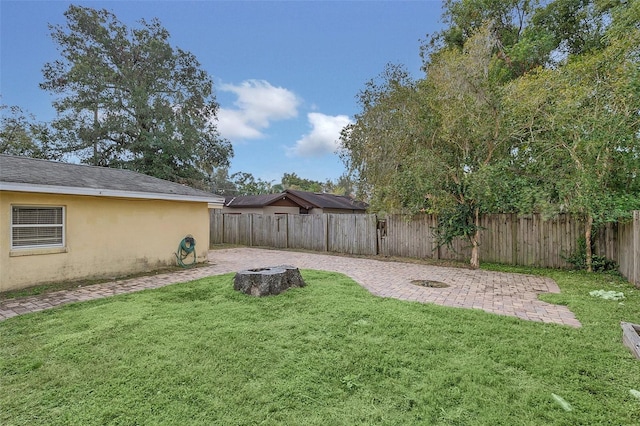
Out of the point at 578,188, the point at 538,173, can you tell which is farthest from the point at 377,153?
the point at 578,188

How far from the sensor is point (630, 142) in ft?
20.5

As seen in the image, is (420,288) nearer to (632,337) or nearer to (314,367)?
(632,337)

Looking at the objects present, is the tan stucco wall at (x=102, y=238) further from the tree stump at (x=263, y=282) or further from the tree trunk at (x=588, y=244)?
the tree trunk at (x=588, y=244)

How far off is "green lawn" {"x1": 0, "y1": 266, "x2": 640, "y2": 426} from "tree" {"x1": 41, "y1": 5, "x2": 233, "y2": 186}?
13707 mm

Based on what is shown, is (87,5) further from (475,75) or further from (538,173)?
(538,173)

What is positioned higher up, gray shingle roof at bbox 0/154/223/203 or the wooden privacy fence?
gray shingle roof at bbox 0/154/223/203

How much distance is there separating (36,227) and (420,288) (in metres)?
7.90

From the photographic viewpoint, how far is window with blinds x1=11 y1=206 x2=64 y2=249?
232 inches

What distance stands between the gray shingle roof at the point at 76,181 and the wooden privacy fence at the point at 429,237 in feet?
16.3

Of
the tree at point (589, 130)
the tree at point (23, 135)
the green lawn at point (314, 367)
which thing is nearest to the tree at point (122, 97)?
the tree at point (23, 135)

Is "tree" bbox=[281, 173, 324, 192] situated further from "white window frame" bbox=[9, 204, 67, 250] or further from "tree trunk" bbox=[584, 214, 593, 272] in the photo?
"white window frame" bbox=[9, 204, 67, 250]

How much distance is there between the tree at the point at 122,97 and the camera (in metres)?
15.6

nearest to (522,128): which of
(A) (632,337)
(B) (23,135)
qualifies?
(A) (632,337)

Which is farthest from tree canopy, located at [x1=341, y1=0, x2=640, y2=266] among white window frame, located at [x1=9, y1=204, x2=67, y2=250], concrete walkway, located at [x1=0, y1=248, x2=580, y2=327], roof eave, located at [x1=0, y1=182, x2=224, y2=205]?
white window frame, located at [x1=9, y1=204, x2=67, y2=250]
